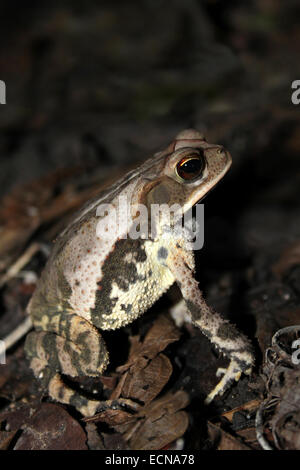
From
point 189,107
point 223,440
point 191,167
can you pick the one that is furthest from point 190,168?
point 189,107

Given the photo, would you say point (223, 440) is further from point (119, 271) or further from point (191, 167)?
point (191, 167)

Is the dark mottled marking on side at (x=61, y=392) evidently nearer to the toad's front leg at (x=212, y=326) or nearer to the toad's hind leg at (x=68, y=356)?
the toad's hind leg at (x=68, y=356)

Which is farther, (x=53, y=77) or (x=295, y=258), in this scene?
(x=53, y=77)

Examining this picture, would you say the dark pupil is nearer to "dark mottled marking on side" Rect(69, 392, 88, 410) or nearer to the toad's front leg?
the toad's front leg

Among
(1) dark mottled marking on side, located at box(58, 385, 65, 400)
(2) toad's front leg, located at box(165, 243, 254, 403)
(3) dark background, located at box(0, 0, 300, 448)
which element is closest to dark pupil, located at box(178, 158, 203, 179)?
(2) toad's front leg, located at box(165, 243, 254, 403)

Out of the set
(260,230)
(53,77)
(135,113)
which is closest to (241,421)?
(260,230)

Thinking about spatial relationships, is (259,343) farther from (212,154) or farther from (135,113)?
(135,113)
